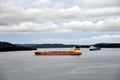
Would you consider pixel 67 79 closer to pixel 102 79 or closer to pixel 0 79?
pixel 102 79

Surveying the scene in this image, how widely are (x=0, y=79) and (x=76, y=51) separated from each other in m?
68.1

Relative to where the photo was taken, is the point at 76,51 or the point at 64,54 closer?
the point at 76,51

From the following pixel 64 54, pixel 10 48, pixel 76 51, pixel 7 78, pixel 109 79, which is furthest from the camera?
pixel 10 48

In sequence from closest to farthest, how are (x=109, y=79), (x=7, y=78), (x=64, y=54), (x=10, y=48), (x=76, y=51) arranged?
(x=109, y=79) → (x=7, y=78) → (x=76, y=51) → (x=64, y=54) → (x=10, y=48)

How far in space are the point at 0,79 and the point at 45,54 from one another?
7908 cm

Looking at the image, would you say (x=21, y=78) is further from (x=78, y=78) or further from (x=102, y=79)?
(x=102, y=79)

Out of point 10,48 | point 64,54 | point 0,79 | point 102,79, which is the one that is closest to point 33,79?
point 0,79

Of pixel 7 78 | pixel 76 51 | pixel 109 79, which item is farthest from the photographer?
pixel 76 51

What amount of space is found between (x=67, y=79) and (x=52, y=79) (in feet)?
6.00

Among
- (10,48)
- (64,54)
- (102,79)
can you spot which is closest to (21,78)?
(102,79)

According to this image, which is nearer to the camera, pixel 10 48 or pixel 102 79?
pixel 102 79

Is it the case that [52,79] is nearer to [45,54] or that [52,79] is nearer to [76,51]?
[76,51]

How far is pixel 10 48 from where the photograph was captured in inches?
7579

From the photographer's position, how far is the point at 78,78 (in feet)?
109
